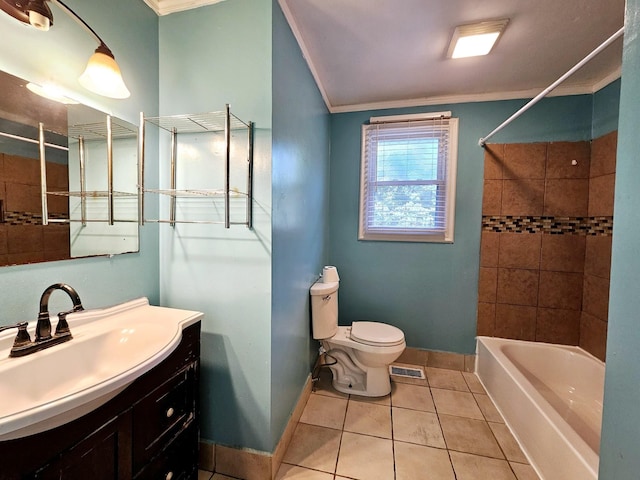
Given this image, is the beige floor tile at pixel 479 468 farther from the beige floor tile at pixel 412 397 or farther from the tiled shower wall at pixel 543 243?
the tiled shower wall at pixel 543 243

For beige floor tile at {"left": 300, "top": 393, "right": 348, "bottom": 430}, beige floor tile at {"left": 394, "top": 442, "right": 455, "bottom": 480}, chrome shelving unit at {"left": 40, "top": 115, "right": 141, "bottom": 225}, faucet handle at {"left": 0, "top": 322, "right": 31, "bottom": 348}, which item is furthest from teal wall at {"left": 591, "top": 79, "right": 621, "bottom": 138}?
faucet handle at {"left": 0, "top": 322, "right": 31, "bottom": 348}

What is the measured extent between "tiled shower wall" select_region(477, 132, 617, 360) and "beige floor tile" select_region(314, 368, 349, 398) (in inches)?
52.7

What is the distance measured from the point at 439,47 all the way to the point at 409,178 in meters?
0.98

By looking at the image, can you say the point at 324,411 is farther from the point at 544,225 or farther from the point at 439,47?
the point at 439,47

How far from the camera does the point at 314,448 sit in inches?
58.6

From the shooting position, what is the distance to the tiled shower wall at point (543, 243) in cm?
199

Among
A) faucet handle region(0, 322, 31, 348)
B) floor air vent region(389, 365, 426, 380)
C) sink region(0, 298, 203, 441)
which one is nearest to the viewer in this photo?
sink region(0, 298, 203, 441)

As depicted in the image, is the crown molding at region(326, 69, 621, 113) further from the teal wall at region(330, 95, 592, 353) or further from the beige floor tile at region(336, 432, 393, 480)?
the beige floor tile at region(336, 432, 393, 480)

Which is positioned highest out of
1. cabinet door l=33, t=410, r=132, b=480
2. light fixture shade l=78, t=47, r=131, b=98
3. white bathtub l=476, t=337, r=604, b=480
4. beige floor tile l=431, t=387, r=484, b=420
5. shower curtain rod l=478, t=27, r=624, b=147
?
shower curtain rod l=478, t=27, r=624, b=147

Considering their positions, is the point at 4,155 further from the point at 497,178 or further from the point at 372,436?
the point at 497,178

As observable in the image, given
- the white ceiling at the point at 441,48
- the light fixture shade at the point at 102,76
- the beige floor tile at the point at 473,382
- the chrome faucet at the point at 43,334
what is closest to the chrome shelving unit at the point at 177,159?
the light fixture shade at the point at 102,76

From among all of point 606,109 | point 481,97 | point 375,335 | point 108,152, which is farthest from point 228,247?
point 606,109

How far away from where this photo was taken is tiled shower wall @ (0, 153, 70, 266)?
0.86m

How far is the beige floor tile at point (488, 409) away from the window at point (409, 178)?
1.23 metres
